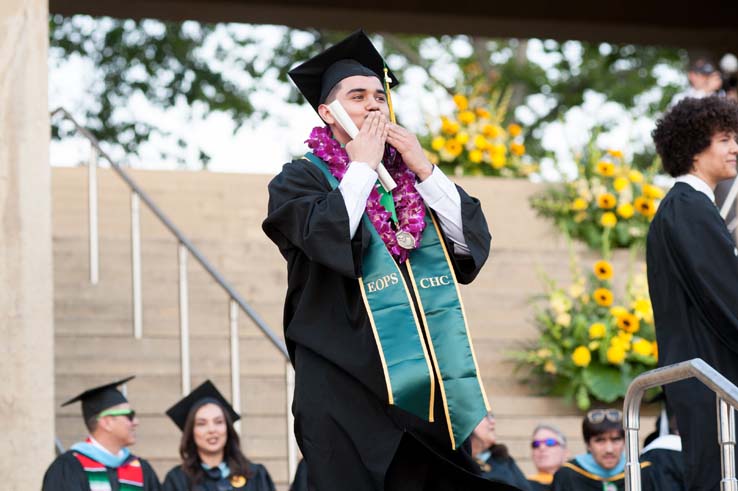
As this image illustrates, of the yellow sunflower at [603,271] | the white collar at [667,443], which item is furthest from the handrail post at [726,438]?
the yellow sunflower at [603,271]

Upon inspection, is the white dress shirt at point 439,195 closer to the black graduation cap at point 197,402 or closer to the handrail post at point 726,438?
the handrail post at point 726,438

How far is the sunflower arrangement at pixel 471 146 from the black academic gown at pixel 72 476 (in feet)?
17.7

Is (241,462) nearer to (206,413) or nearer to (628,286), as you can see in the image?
(206,413)

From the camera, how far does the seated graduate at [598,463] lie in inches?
328

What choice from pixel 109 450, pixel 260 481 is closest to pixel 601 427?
pixel 260 481

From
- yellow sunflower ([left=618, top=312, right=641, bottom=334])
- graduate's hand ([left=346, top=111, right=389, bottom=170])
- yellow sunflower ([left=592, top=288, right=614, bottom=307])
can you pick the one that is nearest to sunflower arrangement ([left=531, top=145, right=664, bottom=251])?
yellow sunflower ([left=592, top=288, right=614, bottom=307])

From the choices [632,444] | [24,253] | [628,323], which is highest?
[24,253]

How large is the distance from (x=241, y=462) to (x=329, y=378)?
4227 millimetres

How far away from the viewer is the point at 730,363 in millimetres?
5531

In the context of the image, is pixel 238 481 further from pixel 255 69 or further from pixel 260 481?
pixel 255 69

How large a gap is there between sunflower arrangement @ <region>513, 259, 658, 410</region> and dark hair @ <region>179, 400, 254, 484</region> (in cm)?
285

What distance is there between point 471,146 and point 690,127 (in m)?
7.51

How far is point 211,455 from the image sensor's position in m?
8.76

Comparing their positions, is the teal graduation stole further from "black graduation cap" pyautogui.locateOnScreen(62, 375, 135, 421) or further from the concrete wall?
"black graduation cap" pyautogui.locateOnScreen(62, 375, 135, 421)
